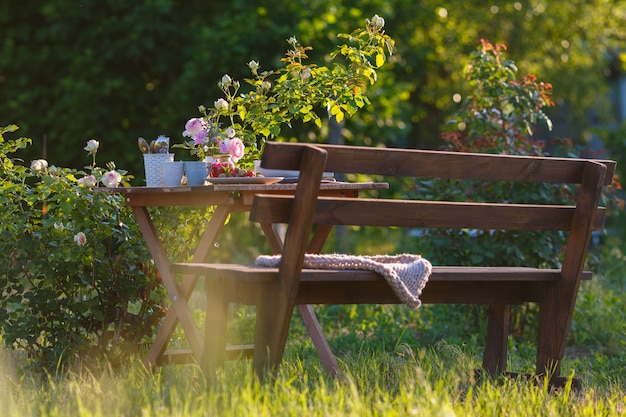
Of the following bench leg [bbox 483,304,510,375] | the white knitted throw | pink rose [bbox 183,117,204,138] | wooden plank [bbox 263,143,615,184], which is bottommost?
bench leg [bbox 483,304,510,375]

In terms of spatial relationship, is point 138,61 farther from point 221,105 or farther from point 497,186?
point 221,105

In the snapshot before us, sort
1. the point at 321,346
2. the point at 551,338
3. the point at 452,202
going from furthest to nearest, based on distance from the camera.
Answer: the point at 321,346 → the point at 551,338 → the point at 452,202

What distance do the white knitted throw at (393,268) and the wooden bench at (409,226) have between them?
0.05m

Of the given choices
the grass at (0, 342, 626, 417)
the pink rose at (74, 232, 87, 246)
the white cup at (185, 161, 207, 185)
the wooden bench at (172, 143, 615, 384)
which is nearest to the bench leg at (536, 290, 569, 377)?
the wooden bench at (172, 143, 615, 384)

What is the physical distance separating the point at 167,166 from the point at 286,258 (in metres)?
1.29

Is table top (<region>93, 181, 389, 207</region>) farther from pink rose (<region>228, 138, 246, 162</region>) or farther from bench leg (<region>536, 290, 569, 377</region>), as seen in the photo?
bench leg (<region>536, 290, 569, 377</region>)

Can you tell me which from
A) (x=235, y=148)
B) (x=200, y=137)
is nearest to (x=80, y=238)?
(x=200, y=137)

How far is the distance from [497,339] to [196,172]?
163 centimetres

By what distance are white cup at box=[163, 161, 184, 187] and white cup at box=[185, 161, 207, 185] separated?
38 mm

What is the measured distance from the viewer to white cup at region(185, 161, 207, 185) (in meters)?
4.83

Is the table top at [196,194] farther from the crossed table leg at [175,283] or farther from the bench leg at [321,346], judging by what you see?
the bench leg at [321,346]

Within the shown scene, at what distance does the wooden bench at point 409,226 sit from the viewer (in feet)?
12.2

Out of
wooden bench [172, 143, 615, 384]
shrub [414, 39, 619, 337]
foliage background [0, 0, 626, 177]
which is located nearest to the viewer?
wooden bench [172, 143, 615, 384]

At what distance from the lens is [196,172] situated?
4836 mm
